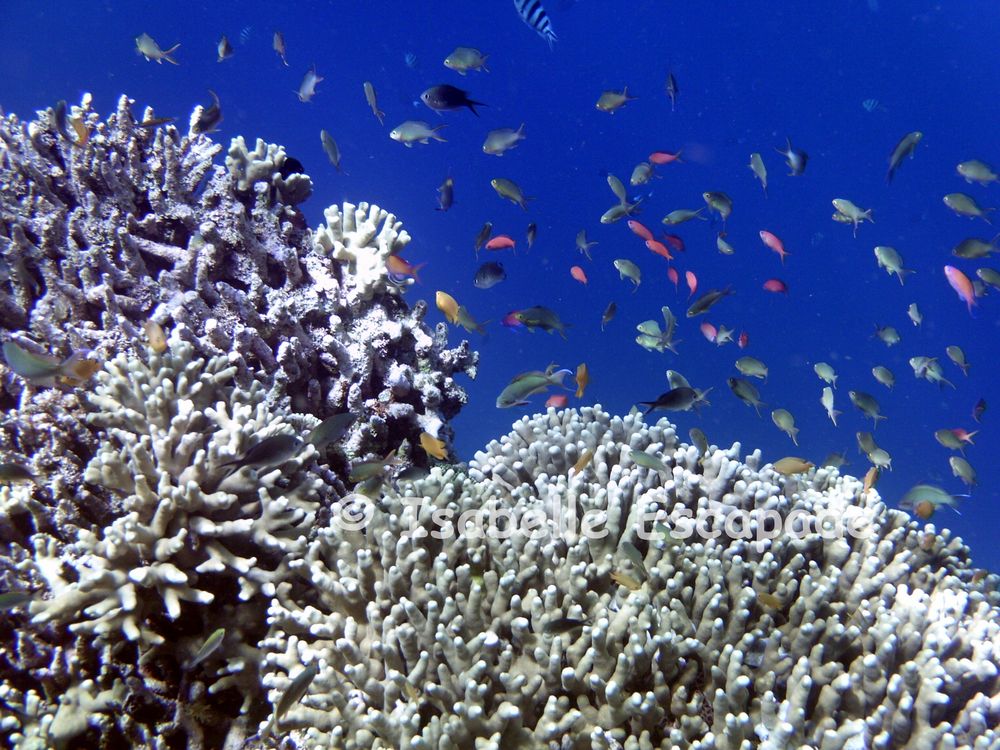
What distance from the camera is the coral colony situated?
2.35 metres

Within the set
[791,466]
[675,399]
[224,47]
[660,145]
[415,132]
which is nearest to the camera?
[791,466]

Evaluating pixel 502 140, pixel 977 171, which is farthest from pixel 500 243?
pixel 977 171

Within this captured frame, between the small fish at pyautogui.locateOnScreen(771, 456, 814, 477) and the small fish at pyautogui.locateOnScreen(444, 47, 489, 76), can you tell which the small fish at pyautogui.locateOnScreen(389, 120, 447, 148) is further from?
the small fish at pyautogui.locateOnScreen(771, 456, 814, 477)

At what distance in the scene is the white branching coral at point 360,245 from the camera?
488cm

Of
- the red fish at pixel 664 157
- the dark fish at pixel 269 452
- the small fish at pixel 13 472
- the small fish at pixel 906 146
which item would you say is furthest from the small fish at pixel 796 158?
the small fish at pixel 13 472

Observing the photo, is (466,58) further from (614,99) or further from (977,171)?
(977,171)

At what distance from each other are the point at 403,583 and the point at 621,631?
3.37 ft

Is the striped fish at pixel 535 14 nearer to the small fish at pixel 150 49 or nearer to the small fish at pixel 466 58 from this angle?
the small fish at pixel 466 58

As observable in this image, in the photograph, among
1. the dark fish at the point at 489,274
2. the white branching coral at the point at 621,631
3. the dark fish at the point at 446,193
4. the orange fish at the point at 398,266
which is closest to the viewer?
the white branching coral at the point at 621,631

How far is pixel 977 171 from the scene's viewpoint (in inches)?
330

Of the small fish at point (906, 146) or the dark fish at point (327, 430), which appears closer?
the dark fish at point (327, 430)

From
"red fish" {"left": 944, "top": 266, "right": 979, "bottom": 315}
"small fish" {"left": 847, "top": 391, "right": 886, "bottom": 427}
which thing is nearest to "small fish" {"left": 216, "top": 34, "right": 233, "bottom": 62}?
"small fish" {"left": 847, "top": 391, "right": 886, "bottom": 427}

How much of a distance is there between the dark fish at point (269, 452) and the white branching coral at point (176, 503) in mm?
62

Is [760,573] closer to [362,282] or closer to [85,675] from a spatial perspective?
[85,675]
